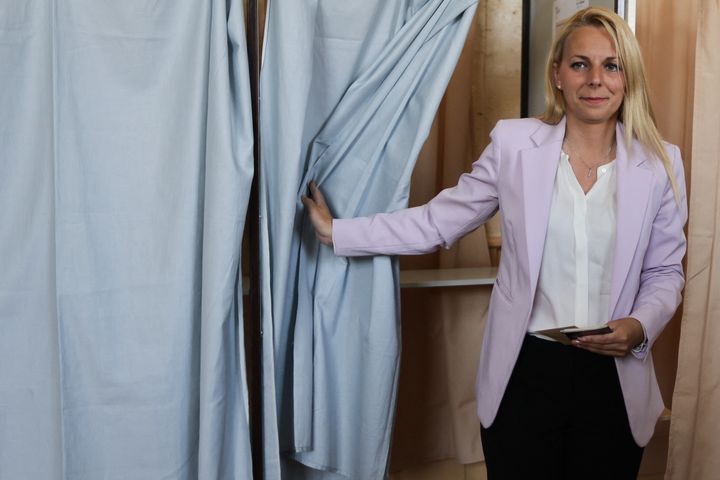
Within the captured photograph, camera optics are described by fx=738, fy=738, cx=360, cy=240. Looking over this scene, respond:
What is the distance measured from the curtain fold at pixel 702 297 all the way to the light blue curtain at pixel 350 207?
0.82 meters

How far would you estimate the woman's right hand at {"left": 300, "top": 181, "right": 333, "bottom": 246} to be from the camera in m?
1.60

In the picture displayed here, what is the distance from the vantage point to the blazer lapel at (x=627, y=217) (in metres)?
1.51

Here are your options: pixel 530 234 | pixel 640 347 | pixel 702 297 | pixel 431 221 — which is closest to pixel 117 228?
pixel 431 221

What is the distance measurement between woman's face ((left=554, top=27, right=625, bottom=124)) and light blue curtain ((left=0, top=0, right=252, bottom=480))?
692mm

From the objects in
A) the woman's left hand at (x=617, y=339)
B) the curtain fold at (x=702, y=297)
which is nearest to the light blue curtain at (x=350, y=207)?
the woman's left hand at (x=617, y=339)

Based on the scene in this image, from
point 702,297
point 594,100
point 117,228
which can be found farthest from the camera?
point 702,297

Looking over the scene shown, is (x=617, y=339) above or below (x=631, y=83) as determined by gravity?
below

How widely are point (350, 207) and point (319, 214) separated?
9cm

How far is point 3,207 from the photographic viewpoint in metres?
1.38

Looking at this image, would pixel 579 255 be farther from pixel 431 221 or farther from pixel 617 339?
pixel 431 221

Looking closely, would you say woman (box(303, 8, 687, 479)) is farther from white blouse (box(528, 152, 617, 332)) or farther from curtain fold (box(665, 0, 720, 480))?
curtain fold (box(665, 0, 720, 480))

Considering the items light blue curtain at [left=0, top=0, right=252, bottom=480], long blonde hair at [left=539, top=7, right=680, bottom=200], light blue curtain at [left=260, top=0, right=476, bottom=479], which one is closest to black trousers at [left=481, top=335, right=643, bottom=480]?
light blue curtain at [left=260, top=0, right=476, bottom=479]

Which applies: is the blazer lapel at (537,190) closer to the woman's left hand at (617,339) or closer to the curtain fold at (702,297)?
the woman's left hand at (617,339)

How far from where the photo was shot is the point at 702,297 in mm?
2111
